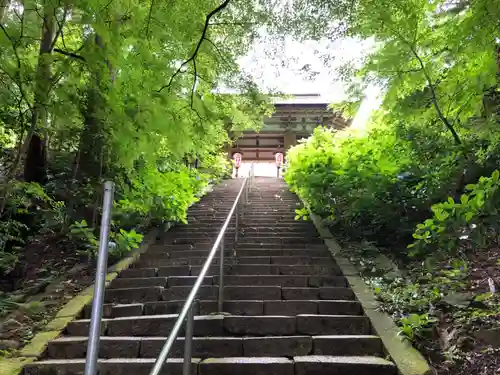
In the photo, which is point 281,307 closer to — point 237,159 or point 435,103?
point 435,103

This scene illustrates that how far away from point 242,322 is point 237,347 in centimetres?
33

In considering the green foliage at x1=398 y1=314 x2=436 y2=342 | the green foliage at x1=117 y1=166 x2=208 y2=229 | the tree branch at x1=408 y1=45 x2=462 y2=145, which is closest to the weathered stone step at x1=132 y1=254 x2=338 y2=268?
the green foliage at x1=117 y1=166 x2=208 y2=229

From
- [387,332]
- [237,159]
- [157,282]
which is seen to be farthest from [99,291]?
[237,159]

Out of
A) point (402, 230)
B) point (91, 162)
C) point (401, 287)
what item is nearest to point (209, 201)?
point (91, 162)

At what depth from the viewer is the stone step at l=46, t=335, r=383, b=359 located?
11.5 ft

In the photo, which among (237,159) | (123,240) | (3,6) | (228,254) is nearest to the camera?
(3,6)

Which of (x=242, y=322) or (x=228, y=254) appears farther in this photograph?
(x=228, y=254)

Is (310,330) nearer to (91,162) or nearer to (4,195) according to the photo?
(4,195)

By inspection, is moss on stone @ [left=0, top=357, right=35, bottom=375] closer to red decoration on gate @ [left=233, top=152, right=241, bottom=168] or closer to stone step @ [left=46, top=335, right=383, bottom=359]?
stone step @ [left=46, top=335, right=383, bottom=359]

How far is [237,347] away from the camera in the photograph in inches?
141

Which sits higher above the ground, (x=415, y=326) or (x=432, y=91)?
(x=432, y=91)

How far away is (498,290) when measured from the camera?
149 inches

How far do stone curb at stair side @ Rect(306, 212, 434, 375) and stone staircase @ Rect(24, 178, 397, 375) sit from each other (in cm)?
8

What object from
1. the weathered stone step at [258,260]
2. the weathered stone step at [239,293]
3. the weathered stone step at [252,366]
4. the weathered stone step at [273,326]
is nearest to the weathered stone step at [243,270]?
the weathered stone step at [258,260]
